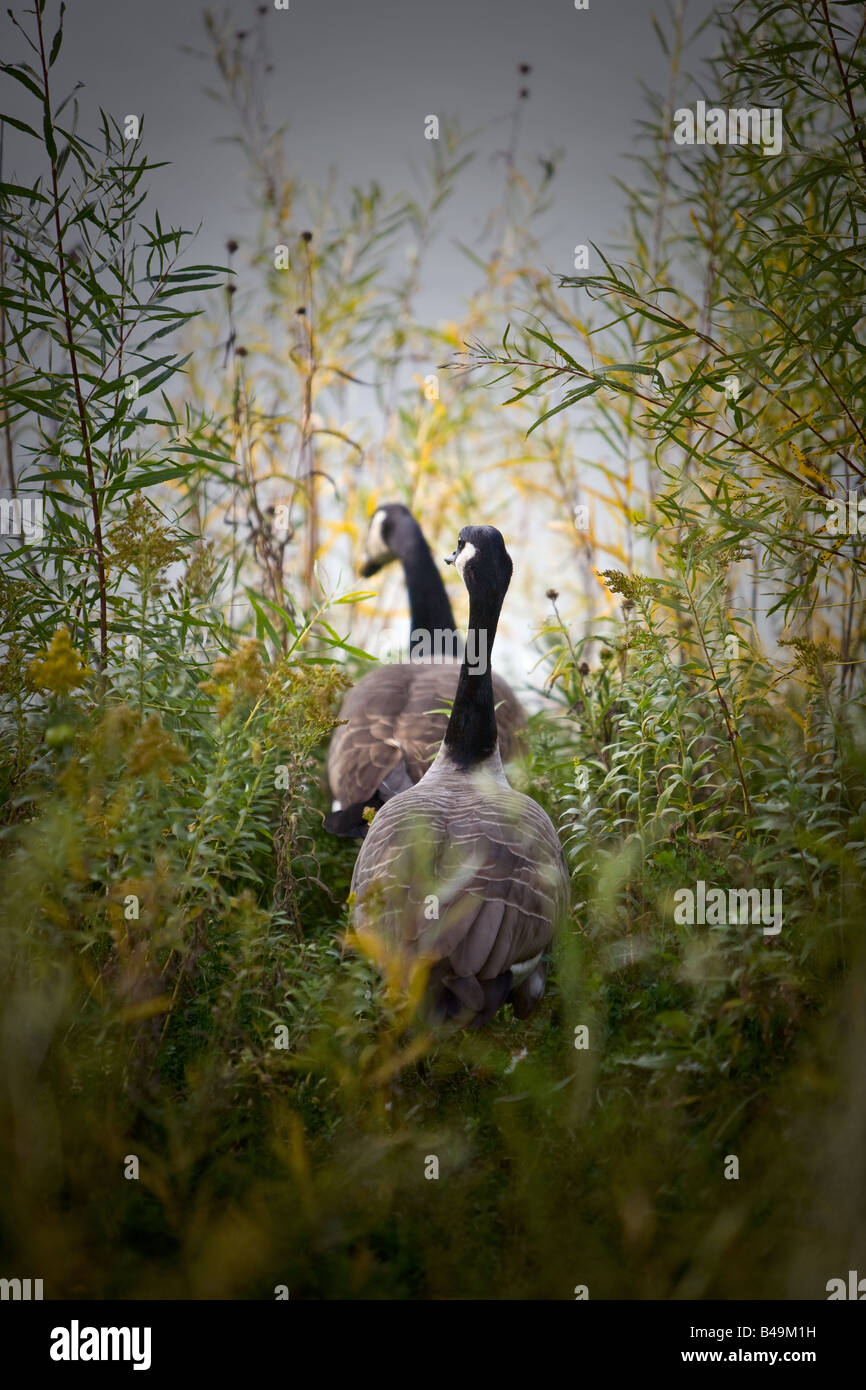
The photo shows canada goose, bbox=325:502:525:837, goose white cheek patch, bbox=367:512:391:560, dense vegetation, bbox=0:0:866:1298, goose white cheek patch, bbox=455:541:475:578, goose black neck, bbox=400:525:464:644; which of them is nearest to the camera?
dense vegetation, bbox=0:0:866:1298

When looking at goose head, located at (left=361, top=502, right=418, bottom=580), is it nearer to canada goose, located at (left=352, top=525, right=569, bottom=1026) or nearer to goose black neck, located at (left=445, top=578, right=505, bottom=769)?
goose black neck, located at (left=445, top=578, right=505, bottom=769)

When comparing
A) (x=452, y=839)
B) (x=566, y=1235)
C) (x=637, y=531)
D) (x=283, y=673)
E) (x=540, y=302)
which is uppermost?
(x=540, y=302)

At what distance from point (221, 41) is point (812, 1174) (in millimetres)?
5898

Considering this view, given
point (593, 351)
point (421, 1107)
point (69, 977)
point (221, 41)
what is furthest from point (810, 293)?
point (221, 41)

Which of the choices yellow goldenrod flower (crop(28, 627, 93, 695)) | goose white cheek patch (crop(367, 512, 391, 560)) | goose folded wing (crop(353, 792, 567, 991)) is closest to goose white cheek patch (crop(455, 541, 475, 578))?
goose folded wing (crop(353, 792, 567, 991))

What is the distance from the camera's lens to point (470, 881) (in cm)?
310

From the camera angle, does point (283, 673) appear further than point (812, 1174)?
Yes

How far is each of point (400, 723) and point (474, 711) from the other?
0.90 metres

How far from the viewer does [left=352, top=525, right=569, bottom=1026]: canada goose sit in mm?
2965

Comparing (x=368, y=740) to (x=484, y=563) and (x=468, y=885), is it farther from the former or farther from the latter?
(x=468, y=885)

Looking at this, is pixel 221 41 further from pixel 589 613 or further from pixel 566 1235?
pixel 566 1235

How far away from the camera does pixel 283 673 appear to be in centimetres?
314

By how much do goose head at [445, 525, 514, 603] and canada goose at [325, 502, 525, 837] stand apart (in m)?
0.54

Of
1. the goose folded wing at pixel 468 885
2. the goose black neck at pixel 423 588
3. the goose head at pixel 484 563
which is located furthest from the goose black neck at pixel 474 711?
the goose black neck at pixel 423 588
